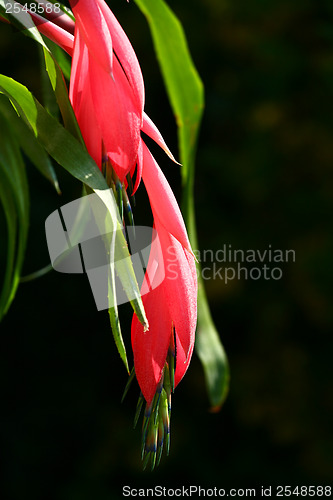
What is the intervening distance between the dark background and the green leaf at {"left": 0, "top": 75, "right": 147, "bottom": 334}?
0.81 meters

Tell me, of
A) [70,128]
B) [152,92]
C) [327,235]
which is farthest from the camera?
[152,92]

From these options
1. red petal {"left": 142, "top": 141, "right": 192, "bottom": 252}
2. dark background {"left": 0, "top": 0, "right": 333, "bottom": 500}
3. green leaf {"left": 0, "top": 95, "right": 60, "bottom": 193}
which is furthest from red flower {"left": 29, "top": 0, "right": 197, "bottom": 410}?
dark background {"left": 0, "top": 0, "right": 333, "bottom": 500}

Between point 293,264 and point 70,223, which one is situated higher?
point 70,223

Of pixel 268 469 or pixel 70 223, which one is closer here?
pixel 70 223


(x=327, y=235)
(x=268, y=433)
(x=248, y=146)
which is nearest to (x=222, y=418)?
(x=268, y=433)

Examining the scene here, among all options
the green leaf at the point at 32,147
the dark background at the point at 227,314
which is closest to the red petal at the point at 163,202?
the green leaf at the point at 32,147

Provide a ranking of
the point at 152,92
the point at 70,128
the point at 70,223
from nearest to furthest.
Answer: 1. the point at 70,128
2. the point at 70,223
3. the point at 152,92

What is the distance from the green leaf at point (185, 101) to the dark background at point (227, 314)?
1.96 ft

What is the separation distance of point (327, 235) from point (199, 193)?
25cm

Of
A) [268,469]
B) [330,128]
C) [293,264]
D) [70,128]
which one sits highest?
[70,128]

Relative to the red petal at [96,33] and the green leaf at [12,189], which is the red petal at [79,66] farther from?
the green leaf at [12,189]

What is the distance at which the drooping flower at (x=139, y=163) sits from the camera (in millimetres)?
307

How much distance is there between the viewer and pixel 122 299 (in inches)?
15.5

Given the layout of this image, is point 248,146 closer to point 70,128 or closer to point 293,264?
point 293,264
